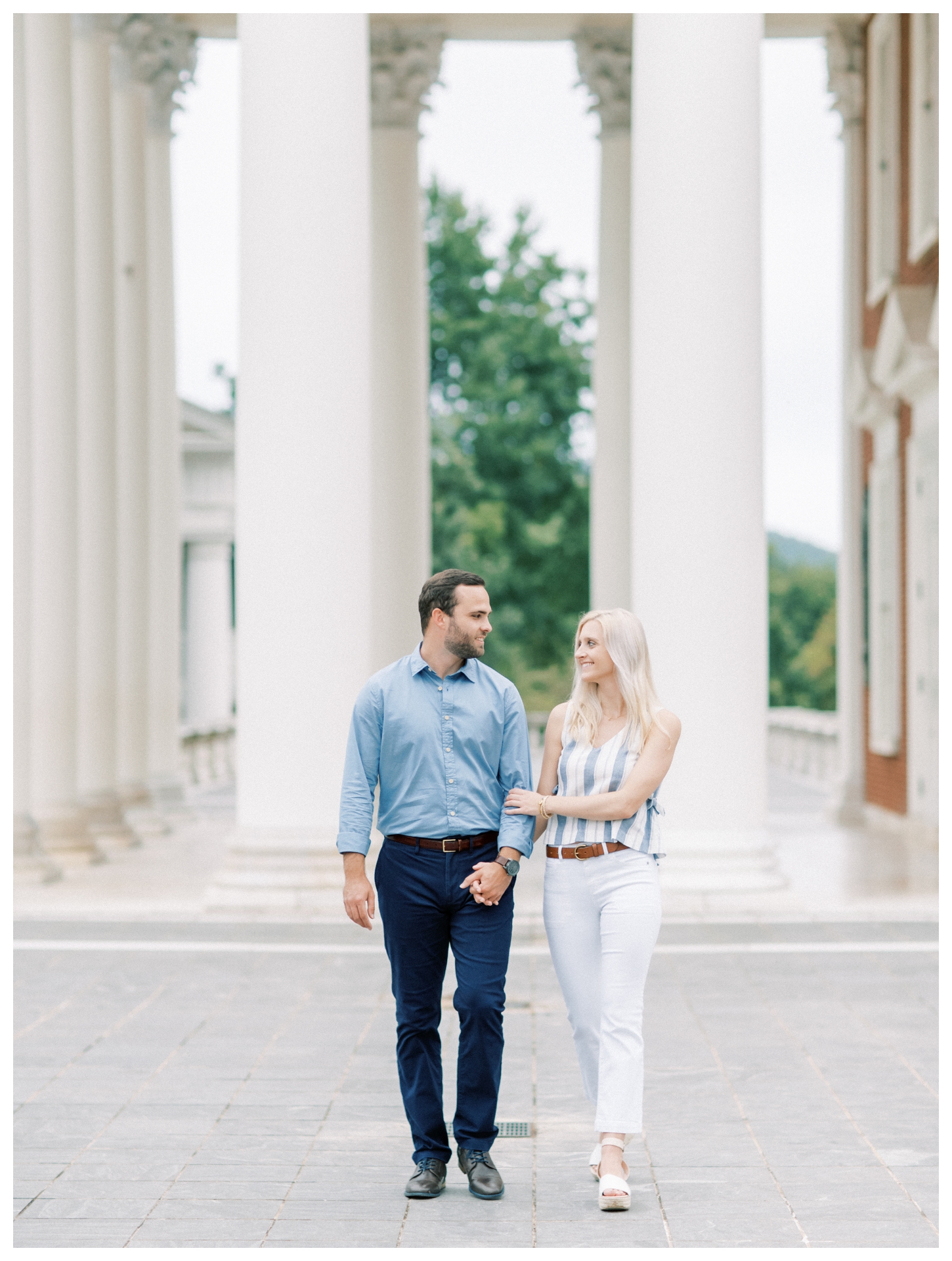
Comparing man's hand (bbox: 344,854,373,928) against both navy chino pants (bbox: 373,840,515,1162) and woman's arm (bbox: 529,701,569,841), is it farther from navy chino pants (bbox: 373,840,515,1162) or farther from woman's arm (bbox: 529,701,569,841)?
woman's arm (bbox: 529,701,569,841)

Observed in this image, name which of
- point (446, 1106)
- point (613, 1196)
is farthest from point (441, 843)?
point (446, 1106)

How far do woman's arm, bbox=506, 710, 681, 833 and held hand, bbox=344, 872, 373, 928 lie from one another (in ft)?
2.41

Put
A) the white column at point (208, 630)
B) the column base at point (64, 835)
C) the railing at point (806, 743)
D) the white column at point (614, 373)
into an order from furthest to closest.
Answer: the white column at point (208, 630), the railing at point (806, 743), the white column at point (614, 373), the column base at point (64, 835)

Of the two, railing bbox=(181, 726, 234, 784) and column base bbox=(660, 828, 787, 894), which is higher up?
column base bbox=(660, 828, 787, 894)

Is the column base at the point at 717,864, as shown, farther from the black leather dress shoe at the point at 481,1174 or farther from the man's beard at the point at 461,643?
the man's beard at the point at 461,643

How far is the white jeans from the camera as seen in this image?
23.1ft

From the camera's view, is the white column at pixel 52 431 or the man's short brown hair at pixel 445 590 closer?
the man's short brown hair at pixel 445 590

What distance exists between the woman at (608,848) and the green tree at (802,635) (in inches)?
3889

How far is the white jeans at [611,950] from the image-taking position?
703 cm

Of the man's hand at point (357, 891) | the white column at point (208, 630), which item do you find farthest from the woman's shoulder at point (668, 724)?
the white column at point (208, 630)

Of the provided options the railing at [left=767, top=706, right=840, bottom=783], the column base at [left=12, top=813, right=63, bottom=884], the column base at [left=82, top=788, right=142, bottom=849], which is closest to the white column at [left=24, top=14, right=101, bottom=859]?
the column base at [left=12, top=813, right=63, bottom=884]

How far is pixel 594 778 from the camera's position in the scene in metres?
7.13
